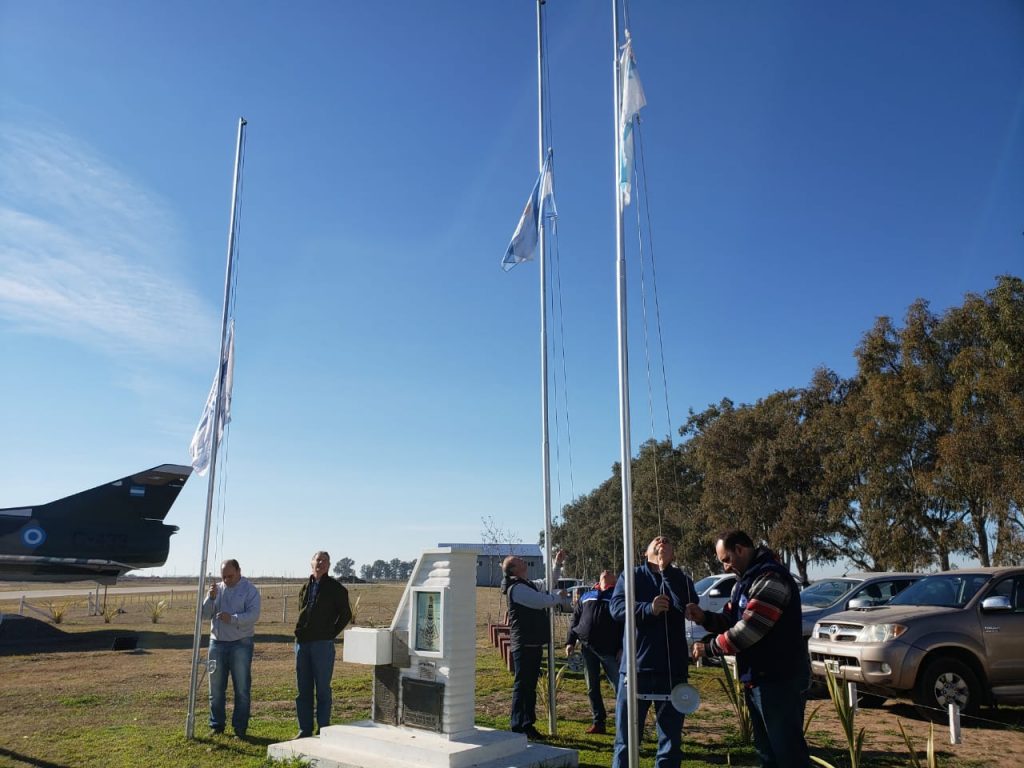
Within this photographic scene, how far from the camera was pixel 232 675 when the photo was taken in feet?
28.6

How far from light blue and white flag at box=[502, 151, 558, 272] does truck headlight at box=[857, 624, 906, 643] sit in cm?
642

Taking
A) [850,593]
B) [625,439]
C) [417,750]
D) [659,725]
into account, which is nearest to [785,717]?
[659,725]

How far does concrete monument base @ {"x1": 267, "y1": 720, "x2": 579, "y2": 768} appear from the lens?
6520mm

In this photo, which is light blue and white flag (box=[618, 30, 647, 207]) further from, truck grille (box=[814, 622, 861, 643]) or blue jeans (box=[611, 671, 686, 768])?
truck grille (box=[814, 622, 861, 643])

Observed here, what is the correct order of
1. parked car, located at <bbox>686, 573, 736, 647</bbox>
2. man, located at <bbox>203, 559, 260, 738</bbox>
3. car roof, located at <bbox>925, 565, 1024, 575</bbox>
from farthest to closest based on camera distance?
parked car, located at <bbox>686, 573, 736, 647</bbox>, car roof, located at <bbox>925, 565, 1024, 575</bbox>, man, located at <bbox>203, 559, 260, 738</bbox>

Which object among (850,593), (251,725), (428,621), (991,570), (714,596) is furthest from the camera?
(714,596)

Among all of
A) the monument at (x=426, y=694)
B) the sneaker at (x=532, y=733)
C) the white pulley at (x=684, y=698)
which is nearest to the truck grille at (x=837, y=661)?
the sneaker at (x=532, y=733)

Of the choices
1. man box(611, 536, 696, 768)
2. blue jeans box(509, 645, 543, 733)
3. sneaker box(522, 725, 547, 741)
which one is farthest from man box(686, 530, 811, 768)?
sneaker box(522, 725, 547, 741)

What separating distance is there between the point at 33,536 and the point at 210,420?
61.6ft

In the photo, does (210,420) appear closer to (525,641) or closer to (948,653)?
(525,641)

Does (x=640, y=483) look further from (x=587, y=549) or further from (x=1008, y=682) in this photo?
(x=1008, y=682)

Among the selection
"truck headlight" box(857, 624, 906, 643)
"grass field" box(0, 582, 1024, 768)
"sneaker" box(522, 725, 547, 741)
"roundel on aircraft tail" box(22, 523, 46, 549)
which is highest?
"roundel on aircraft tail" box(22, 523, 46, 549)

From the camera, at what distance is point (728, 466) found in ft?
121

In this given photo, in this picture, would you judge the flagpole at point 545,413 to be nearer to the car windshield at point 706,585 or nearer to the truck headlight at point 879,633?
the truck headlight at point 879,633
